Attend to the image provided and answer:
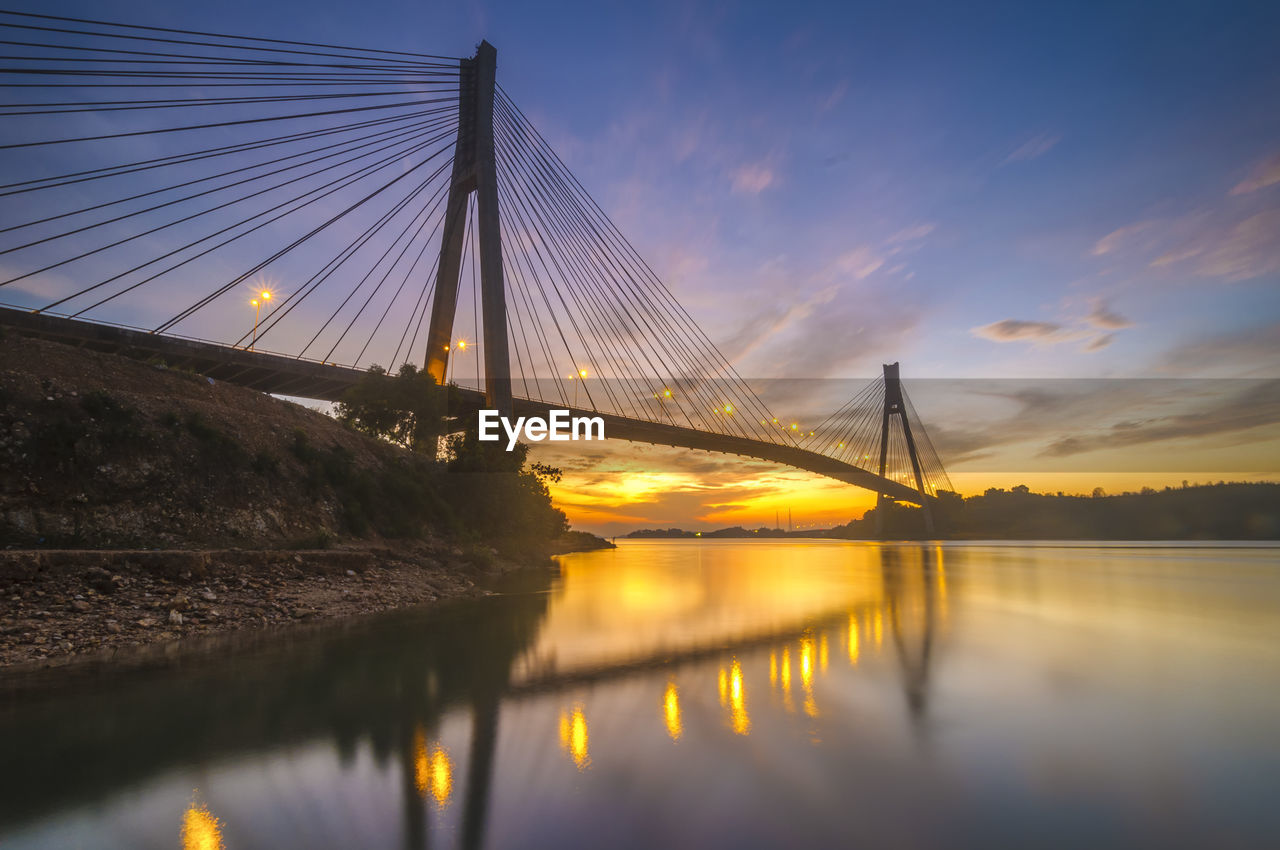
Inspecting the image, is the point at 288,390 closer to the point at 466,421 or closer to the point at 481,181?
the point at 466,421

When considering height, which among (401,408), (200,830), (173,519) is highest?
(401,408)

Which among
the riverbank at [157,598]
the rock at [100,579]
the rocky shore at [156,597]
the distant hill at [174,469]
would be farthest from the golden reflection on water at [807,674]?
the distant hill at [174,469]

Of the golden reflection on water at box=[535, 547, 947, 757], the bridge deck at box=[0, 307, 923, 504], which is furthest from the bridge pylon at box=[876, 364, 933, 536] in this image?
the golden reflection on water at box=[535, 547, 947, 757]

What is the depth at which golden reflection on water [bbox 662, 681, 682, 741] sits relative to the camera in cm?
672

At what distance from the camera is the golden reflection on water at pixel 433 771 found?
5004 mm

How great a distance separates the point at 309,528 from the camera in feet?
66.6

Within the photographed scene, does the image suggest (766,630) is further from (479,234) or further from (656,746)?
(479,234)

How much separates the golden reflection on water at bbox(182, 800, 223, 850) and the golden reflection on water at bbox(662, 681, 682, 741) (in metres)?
4.30

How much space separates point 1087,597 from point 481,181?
35.2 metres

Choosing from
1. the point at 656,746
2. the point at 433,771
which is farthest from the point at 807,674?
the point at 433,771

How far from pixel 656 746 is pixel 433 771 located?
92.9 inches

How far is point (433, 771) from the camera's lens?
5445 millimetres

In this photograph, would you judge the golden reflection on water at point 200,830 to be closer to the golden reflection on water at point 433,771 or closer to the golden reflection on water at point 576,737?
the golden reflection on water at point 433,771

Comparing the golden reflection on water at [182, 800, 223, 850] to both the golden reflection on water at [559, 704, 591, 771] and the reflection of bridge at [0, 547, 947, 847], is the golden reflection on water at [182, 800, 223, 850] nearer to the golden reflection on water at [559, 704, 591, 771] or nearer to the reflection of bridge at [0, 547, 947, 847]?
the reflection of bridge at [0, 547, 947, 847]
